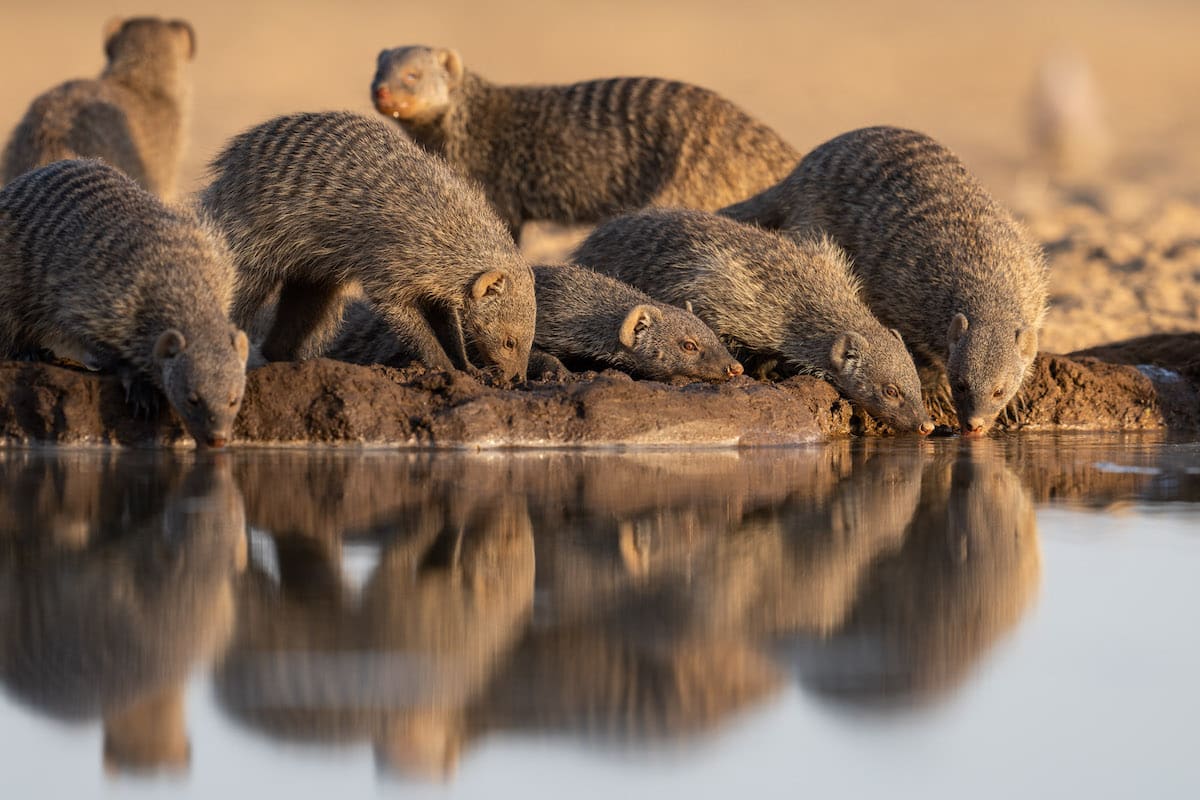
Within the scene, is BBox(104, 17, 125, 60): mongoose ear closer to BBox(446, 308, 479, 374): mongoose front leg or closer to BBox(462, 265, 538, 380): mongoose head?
BBox(446, 308, 479, 374): mongoose front leg

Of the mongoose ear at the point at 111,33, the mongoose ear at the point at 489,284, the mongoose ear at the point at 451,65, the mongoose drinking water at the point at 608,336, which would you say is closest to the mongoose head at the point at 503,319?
the mongoose ear at the point at 489,284

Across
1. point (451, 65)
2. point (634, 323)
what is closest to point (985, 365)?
point (634, 323)

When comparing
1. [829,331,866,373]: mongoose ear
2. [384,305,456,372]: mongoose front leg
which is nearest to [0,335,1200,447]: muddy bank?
[829,331,866,373]: mongoose ear

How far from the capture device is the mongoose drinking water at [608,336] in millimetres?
7969

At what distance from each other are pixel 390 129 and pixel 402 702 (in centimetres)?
576

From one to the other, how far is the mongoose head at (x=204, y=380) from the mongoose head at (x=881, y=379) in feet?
10.0

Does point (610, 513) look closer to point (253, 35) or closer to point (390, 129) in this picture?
point (390, 129)

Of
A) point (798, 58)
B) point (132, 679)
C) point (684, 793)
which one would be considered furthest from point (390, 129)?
point (798, 58)

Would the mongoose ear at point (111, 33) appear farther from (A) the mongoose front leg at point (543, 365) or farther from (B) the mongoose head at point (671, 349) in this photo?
(B) the mongoose head at point (671, 349)

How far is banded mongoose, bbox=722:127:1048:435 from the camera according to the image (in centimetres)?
797

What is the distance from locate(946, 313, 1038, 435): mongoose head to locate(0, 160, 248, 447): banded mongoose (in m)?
3.50

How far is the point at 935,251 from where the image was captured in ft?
28.3

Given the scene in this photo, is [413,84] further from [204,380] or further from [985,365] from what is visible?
[204,380]

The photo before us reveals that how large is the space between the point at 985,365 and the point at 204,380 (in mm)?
3758
